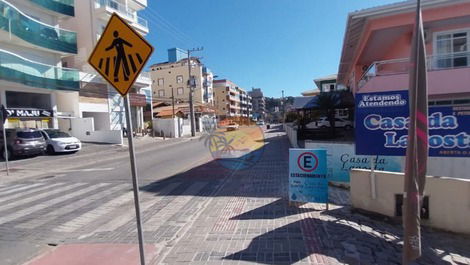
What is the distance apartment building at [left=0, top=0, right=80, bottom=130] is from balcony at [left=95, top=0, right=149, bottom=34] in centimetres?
427

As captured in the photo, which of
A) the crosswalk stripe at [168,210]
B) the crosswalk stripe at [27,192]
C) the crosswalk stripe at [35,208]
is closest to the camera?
the crosswalk stripe at [168,210]

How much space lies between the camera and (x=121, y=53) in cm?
326

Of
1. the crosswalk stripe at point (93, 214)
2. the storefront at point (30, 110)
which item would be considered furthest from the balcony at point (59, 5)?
the crosswalk stripe at point (93, 214)

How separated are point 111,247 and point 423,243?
4655 mm

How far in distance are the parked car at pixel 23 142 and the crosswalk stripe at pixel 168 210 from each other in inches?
544

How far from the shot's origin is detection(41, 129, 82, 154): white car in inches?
734

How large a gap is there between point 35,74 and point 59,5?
7.42 metres

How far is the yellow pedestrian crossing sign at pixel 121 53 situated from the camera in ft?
10.6

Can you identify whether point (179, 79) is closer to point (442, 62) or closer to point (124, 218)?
point (442, 62)

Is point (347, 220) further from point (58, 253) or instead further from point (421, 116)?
point (58, 253)

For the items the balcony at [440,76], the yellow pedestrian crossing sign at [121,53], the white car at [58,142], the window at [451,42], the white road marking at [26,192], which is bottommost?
the white road marking at [26,192]

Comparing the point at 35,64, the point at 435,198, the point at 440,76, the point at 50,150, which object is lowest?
the point at 435,198

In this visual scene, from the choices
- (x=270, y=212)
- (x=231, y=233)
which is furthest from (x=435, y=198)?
(x=231, y=233)

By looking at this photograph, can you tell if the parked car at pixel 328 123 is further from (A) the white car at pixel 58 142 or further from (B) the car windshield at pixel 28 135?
(B) the car windshield at pixel 28 135
